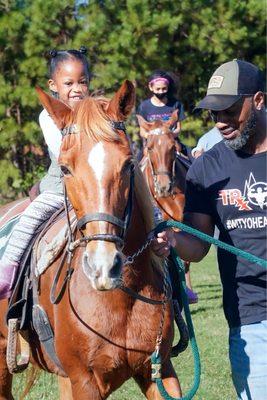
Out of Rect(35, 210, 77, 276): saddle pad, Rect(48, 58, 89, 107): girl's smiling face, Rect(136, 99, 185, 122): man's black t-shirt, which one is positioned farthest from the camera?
Rect(136, 99, 185, 122): man's black t-shirt

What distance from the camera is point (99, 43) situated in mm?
19547

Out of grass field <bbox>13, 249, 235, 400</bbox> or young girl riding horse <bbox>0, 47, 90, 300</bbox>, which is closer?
young girl riding horse <bbox>0, 47, 90, 300</bbox>

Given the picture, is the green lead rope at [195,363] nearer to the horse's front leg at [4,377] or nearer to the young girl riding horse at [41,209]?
the young girl riding horse at [41,209]

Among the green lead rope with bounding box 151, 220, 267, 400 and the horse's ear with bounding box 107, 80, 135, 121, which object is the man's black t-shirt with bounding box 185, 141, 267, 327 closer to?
the green lead rope with bounding box 151, 220, 267, 400

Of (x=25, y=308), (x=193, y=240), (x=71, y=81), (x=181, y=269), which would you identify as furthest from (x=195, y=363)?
(x=71, y=81)

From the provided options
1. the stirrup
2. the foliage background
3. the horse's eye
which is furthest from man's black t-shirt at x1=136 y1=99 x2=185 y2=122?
the horse's eye

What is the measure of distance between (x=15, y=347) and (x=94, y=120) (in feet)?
5.99

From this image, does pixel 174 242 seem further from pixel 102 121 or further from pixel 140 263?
pixel 102 121

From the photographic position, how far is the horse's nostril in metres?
3.54

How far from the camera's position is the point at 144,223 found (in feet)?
14.2

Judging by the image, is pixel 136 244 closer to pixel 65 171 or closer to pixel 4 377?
pixel 65 171

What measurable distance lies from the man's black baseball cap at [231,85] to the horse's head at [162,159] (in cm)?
625

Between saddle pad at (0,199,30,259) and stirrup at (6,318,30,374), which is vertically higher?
saddle pad at (0,199,30,259)

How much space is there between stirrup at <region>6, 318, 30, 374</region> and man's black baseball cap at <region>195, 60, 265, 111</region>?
180cm
